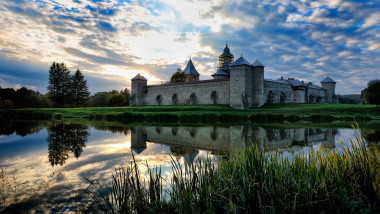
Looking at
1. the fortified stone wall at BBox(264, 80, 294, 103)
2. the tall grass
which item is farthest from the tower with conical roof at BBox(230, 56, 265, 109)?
the tall grass

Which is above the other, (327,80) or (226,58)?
(226,58)

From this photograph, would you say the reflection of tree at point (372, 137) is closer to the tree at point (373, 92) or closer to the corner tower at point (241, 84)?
the tree at point (373, 92)

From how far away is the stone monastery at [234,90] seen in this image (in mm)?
29859

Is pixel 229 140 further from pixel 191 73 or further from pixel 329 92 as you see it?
pixel 329 92

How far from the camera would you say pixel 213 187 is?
2793 mm

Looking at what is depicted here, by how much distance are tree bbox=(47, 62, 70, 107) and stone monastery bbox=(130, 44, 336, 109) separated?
13288mm

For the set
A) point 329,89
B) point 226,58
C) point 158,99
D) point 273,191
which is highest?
point 226,58

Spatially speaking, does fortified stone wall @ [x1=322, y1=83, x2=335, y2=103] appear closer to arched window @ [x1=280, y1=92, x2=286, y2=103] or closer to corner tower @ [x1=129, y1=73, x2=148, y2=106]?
arched window @ [x1=280, y1=92, x2=286, y2=103]

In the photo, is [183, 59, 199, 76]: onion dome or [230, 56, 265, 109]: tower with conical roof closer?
[230, 56, 265, 109]: tower with conical roof

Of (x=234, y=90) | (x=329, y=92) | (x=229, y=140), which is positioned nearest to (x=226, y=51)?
(x=234, y=90)

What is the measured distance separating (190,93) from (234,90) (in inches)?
313

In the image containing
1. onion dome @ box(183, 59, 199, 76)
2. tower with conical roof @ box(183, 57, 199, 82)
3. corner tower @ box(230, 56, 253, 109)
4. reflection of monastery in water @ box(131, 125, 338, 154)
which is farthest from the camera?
onion dome @ box(183, 59, 199, 76)

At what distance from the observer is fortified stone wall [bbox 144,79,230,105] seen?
107ft

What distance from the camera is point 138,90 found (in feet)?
137
